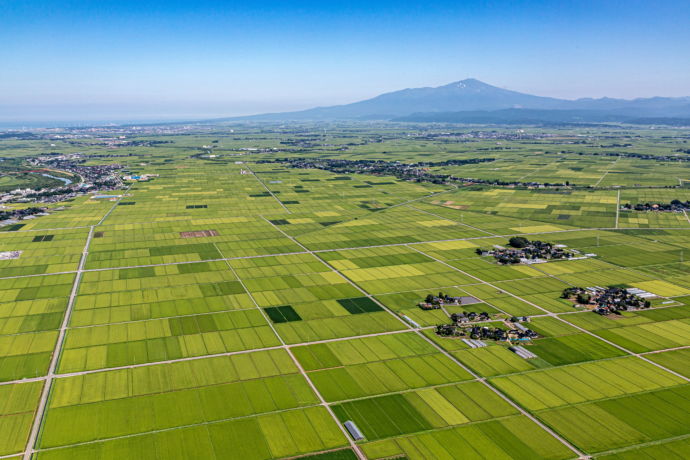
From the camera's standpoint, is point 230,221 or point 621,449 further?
point 230,221

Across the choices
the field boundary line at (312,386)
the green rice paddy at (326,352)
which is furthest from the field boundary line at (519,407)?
the field boundary line at (312,386)

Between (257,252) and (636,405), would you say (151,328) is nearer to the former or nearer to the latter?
(257,252)

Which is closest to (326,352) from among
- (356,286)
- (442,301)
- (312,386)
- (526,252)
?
(312,386)

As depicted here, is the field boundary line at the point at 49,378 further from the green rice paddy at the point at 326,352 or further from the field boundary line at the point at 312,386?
the field boundary line at the point at 312,386

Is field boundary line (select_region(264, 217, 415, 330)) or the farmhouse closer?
field boundary line (select_region(264, 217, 415, 330))

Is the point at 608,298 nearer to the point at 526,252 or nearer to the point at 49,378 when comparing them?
the point at 526,252

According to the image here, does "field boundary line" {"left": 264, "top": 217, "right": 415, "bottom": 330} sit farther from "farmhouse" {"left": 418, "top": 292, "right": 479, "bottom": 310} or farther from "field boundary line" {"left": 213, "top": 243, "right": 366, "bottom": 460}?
"field boundary line" {"left": 213, "top": 243, "right": 366, "bottom": 460}

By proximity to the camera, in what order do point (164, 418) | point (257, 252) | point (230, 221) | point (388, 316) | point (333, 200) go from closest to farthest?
point (164, 418), point (388, 316), point (257, 252), point (230, 221), point (333, 200)

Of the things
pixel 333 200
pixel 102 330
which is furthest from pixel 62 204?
pixel 102 330

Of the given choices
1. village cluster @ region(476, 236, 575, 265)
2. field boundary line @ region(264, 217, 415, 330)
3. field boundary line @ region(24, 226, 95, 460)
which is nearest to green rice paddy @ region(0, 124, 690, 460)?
field boundary line @ region(24, 226, 95, 460)

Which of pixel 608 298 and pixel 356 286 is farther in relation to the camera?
pixel 356 286

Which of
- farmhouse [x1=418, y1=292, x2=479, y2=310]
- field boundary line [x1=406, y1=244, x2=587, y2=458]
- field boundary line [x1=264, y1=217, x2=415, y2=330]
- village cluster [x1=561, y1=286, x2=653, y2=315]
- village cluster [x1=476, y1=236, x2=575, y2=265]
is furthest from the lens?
village cluster [x1=476, y1=236, x2=575, y2=265]
